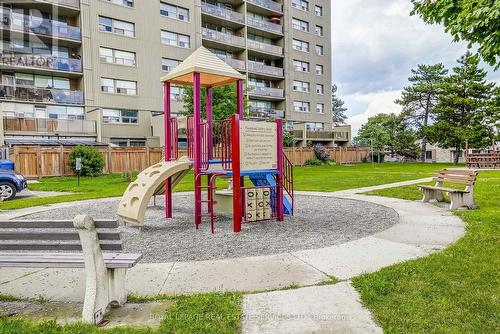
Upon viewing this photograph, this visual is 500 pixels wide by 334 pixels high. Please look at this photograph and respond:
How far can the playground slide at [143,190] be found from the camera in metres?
8.10

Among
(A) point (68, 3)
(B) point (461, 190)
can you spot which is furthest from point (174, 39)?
(B) point (461, 190)

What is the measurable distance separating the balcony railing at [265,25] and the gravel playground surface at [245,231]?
113ft

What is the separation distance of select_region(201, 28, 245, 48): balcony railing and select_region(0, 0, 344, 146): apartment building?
0.35ft

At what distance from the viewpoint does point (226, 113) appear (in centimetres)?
2720

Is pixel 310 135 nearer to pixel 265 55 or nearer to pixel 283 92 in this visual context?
pixel 283 92

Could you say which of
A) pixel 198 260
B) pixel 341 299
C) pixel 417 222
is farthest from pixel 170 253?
pixel 417 222

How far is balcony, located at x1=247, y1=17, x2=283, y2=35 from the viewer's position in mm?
41344

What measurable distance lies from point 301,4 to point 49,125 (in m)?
33.9

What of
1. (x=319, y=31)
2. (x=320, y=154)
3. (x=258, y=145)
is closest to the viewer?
(x=258, y=145)

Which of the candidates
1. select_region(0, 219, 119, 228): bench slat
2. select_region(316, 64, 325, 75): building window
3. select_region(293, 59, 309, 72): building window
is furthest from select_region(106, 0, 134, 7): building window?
select_region(0, 219, 119, 228): bench slat

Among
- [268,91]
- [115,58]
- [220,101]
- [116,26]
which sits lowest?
[220,101]

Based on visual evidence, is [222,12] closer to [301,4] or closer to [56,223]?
[301,4]

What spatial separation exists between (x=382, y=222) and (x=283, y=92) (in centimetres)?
3722

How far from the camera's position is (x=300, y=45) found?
46.7 metres
